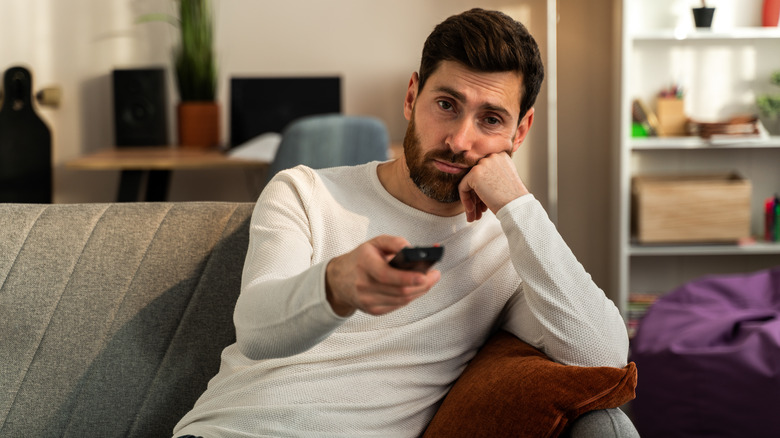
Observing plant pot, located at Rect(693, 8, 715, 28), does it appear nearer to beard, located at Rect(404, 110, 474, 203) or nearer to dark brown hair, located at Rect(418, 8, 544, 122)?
dark brown hair, located at Rect(418, 8, 544, 122)

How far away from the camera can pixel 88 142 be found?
4.00m

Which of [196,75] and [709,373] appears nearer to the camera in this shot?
[709,373]

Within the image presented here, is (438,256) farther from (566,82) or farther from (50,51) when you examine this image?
(50,51)

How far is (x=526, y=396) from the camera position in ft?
4.12

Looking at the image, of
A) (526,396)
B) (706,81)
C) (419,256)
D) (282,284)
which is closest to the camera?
(419,256)

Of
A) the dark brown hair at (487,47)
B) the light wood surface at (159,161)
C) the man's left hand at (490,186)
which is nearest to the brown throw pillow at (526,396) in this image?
the man's left hand at (490,186)

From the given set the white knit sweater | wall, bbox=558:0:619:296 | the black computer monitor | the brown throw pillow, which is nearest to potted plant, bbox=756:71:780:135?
wall, bbox=558:0:619:296

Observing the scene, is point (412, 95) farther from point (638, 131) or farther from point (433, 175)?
point (638, 131)

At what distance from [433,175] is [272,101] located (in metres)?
2.41

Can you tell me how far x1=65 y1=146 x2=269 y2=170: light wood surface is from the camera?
333 cm

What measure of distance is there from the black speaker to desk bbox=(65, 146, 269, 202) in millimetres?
77

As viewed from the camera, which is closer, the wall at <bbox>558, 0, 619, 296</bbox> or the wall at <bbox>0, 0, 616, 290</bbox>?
the wall at <bbox>558, 0, 619, 296</bbox>

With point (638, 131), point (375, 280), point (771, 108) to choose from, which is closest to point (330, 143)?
point (638, 131)

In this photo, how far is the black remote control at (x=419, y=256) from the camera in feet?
2.98
